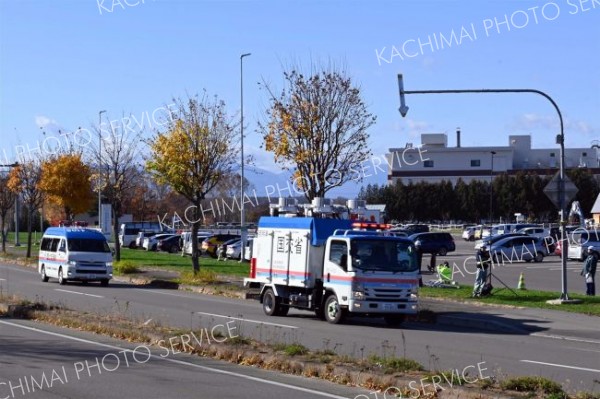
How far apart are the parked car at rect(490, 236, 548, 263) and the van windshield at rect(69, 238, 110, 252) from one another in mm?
Result: 26623

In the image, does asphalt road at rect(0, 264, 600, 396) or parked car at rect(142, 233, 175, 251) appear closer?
asphalt road at rect(0, 264, 600, 396)


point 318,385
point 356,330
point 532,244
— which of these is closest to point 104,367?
point 318,385

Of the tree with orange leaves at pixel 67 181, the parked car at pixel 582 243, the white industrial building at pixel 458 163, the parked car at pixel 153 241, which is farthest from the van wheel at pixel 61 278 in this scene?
the white industrial building at pixel 458 163

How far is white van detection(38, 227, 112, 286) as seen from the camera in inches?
1436

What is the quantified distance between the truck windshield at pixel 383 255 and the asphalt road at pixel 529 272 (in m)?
13.4

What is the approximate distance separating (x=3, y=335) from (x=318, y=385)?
8.46 m

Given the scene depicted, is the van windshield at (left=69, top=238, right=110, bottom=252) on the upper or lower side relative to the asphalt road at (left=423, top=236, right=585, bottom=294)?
upper

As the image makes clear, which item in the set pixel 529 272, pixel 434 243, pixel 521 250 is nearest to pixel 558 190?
pixel 529 272

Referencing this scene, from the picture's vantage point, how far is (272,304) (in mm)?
24547

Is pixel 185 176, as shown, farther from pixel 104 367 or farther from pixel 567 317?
pixel 104 367

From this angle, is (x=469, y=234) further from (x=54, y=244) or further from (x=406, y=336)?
(x=406, y=336)

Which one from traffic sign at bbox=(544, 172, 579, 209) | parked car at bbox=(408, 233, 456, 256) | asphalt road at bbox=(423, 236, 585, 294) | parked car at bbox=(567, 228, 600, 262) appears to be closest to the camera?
traffic sign at bbox=(544, 172, 579, 209)

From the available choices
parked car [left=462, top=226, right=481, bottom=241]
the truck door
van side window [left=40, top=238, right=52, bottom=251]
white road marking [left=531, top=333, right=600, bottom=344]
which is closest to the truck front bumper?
the truck door

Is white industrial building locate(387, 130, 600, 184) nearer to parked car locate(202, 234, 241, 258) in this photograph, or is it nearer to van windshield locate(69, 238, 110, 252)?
parked car locate(202, 234, 241, 258)
